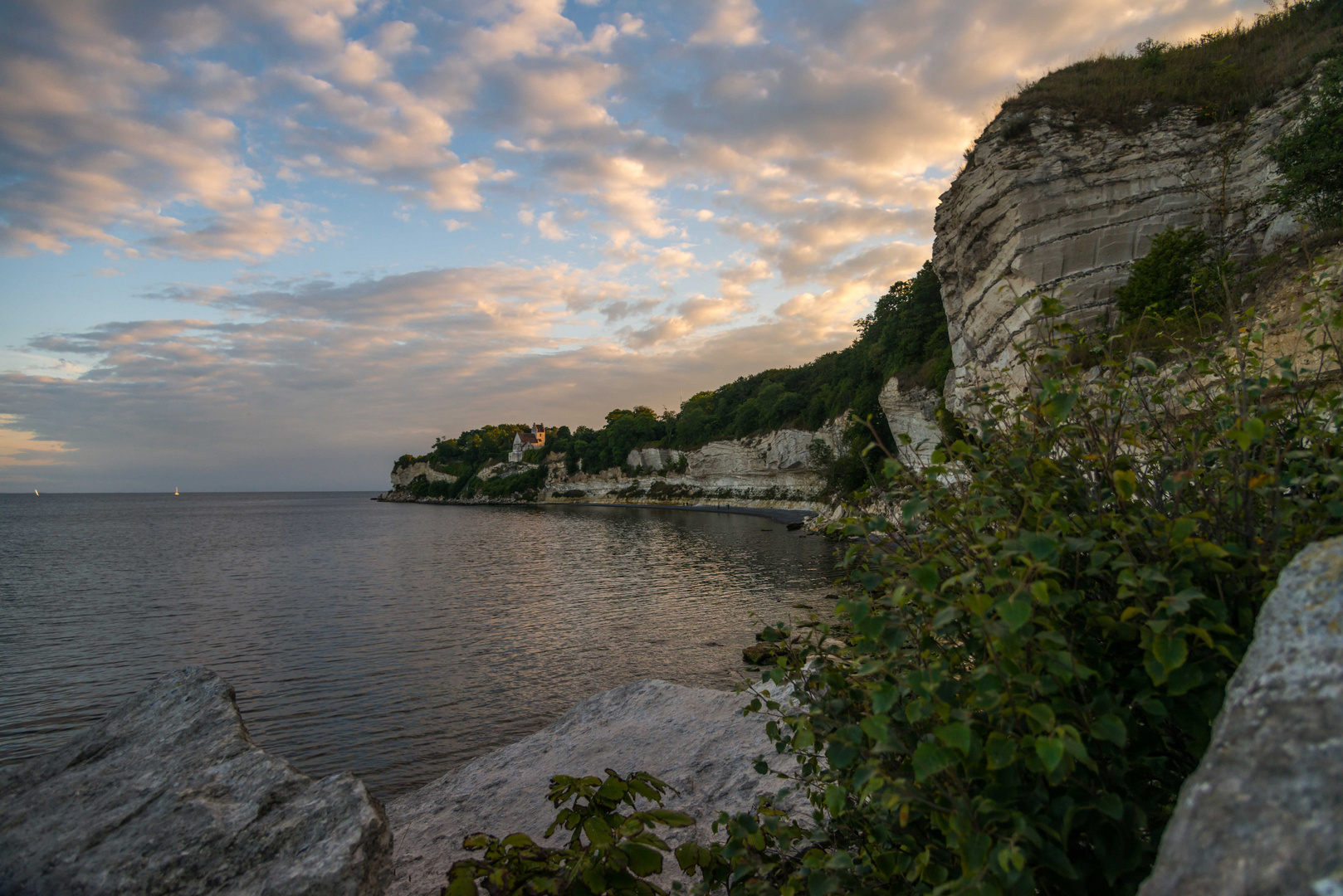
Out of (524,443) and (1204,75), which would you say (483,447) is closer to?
(524,443)

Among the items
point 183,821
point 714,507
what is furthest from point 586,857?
point 714,507

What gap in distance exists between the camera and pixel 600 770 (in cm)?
825

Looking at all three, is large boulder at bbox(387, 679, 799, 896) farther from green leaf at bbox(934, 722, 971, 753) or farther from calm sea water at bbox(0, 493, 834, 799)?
green leaf at bbox(934, 722, 971, 753)

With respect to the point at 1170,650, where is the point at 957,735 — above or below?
below

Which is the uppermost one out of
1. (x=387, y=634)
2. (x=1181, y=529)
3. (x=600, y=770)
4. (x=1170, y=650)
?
(x=1181, y=529)

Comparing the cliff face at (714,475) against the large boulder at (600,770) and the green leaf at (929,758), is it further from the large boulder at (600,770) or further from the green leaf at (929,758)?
the green leaf at (929,758)

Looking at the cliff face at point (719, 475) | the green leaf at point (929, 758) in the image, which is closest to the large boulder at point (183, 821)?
the green leaf at point (929, 758)

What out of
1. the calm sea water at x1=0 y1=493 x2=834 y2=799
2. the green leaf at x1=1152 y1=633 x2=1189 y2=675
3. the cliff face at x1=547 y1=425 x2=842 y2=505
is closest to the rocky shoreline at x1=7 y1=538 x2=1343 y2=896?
the green leaf at x1=1152 y1=633 x2=1189 y2=675

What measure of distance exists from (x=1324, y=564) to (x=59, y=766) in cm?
787

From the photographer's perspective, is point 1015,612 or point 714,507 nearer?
point 1015,612

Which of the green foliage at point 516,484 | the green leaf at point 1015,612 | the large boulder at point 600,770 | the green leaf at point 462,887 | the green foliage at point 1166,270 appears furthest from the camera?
the green foliage at point 516,484

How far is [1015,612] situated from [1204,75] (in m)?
38.9

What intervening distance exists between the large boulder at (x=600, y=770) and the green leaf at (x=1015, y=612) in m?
5.47

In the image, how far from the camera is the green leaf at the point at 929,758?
6.33 ft
